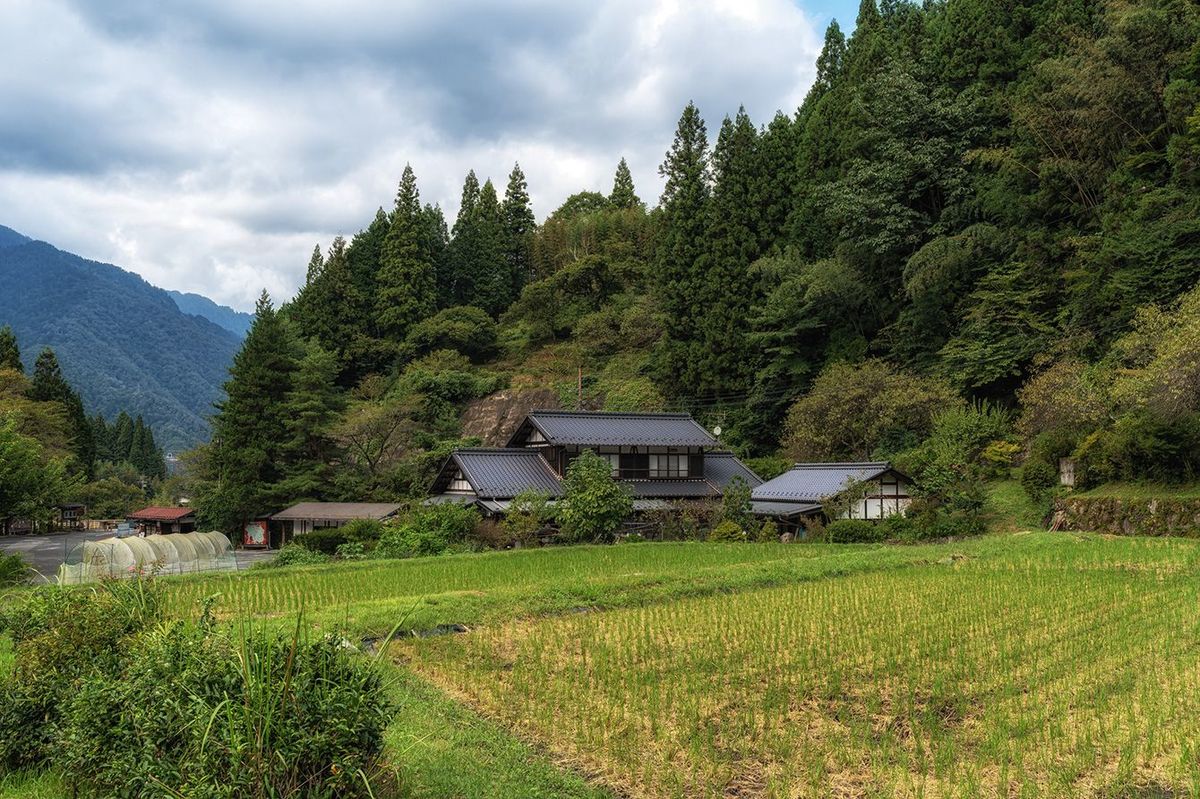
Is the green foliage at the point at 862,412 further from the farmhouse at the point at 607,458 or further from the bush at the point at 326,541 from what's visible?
the bush at the point at 326,541

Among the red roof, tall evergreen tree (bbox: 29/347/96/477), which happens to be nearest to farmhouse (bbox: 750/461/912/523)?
the red roof

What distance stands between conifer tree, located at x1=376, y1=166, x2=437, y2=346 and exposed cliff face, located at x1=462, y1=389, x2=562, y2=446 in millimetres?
10363

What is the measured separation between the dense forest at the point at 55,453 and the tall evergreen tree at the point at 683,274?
93.0 ft

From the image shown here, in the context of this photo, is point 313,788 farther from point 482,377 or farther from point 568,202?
point 568,202

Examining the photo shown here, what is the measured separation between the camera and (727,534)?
25328 mm

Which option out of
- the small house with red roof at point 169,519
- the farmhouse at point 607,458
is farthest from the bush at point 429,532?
the small house with red roof at point 169,519

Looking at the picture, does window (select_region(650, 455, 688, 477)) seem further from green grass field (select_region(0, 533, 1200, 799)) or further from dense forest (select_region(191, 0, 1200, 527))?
green grass field (select_region(0, 533, 1200, 799))

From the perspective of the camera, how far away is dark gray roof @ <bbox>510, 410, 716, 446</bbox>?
31.0m

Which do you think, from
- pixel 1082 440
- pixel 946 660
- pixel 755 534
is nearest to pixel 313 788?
pixel 946 660

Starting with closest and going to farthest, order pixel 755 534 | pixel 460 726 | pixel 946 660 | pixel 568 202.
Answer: pixel 460 726, pixel 946 660, pixel 755 534, pixel 568 202

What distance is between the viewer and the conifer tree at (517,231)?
62625 mm

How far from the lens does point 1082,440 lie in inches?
906

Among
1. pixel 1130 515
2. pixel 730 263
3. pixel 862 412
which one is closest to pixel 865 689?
pixel 1130 515

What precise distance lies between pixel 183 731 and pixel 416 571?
46.2ft
